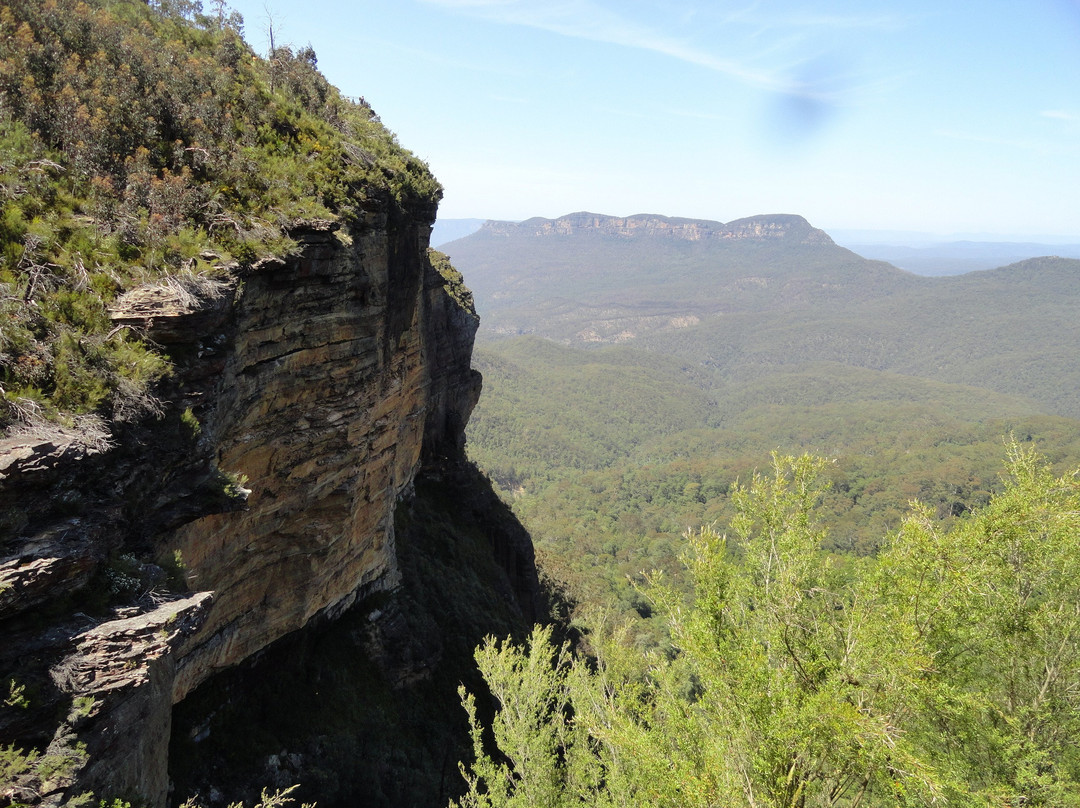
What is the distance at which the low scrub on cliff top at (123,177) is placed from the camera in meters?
7.63

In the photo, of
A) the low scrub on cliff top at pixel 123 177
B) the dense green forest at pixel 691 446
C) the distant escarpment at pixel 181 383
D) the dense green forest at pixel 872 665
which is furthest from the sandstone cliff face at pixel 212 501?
the dense green forest at pixel 691 446

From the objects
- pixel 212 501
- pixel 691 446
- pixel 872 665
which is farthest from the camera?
pixel 691 446

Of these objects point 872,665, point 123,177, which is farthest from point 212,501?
point 872,665

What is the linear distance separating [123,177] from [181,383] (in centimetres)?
461

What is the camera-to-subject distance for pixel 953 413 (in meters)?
153

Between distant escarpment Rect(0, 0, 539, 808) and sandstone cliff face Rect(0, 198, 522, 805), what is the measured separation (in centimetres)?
4

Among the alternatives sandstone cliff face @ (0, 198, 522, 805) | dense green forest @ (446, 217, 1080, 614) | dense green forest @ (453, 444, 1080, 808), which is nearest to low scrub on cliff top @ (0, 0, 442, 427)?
sandstone cliff face @ (0, 198, 522, 805)

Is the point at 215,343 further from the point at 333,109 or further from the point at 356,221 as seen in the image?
the point at 333,109

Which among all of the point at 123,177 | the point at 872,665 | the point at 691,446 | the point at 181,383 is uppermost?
the point at 123,177

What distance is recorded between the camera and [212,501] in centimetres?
913

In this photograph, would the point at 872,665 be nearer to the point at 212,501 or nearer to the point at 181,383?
the point at 212,501

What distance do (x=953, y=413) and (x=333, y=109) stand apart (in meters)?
184

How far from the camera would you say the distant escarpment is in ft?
21.4

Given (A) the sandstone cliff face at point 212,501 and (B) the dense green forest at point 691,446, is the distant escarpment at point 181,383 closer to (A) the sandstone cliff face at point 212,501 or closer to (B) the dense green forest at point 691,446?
(A) the sandstone cliff face at point 212,501
